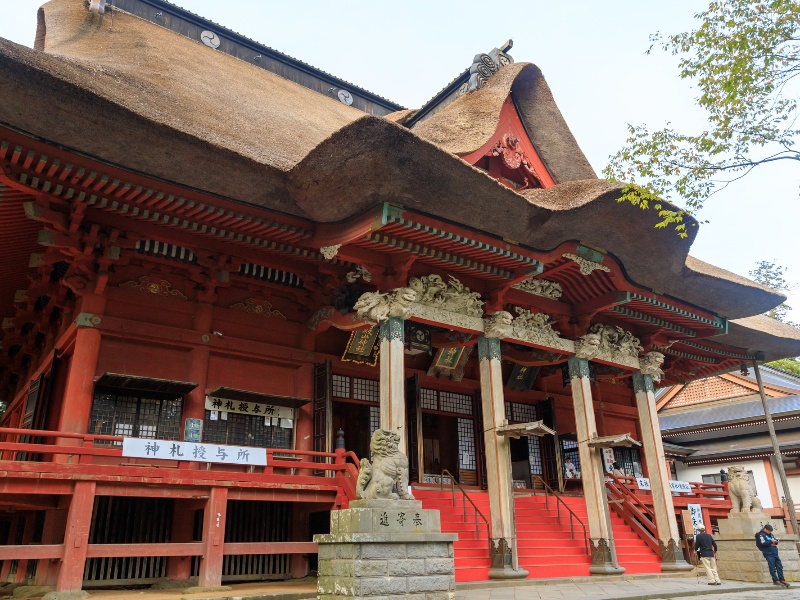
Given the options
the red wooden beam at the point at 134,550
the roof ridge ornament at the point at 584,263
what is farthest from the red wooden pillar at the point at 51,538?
the roof ridge ornament at the point at 584,263

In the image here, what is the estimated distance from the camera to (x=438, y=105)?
53.7ft

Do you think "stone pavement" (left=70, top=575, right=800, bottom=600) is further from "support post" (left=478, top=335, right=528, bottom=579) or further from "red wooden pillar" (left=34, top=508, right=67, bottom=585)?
"red wooden pillar" (left=34, top=508, right=67, bottom=585)

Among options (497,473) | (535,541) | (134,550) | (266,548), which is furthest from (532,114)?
(134,550)

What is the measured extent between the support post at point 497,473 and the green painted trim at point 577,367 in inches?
85.9

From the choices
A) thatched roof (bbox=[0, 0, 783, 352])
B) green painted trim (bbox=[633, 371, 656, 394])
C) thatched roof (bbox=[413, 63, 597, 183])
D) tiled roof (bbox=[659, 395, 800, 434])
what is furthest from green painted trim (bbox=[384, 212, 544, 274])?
tiled roof (bbox=[659, 395, 800, 434])

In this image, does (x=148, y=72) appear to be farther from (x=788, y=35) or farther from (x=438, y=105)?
(x=788, y=35)

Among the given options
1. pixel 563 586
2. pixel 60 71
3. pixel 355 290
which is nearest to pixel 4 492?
pixel 60 71

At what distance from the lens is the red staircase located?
402 inches

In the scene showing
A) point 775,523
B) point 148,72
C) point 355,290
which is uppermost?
point 148,72

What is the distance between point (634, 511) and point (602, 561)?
2811 mm

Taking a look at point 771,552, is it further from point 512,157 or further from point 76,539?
point 76,539

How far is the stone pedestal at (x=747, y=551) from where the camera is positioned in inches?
445

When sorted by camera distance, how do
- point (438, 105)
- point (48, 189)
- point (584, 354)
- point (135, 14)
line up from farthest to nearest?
point (135, 14)
point (438, 105)
point (584, 354)
point (48, 189)

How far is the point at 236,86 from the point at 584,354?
9354mm
